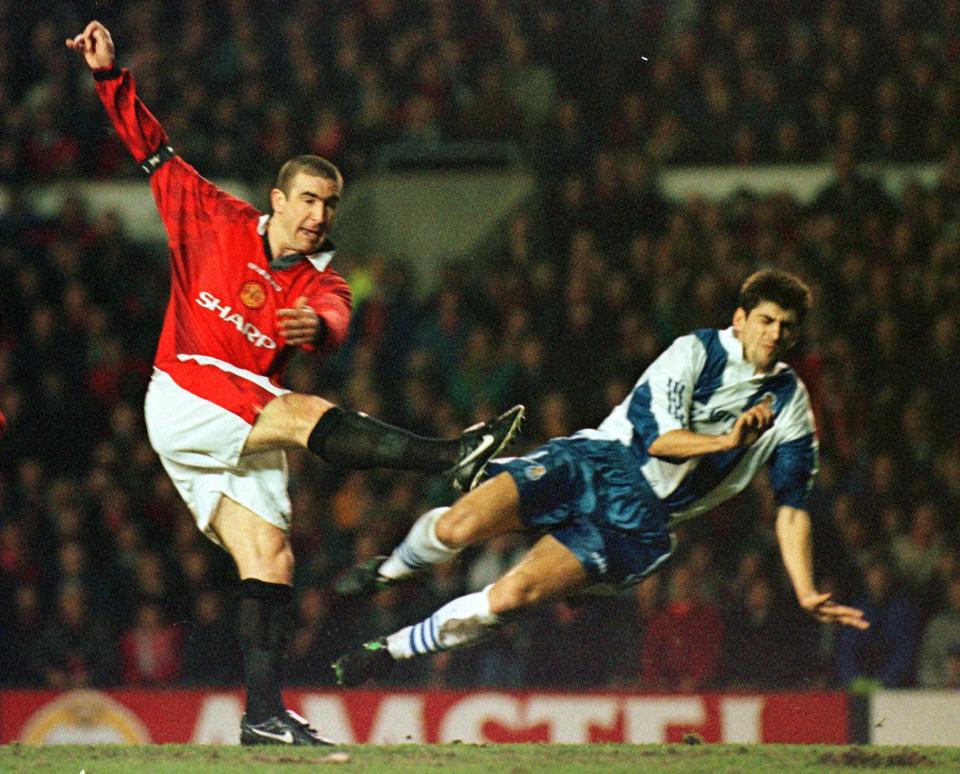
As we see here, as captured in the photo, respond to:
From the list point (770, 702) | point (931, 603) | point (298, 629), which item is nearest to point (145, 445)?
point (298, 629)

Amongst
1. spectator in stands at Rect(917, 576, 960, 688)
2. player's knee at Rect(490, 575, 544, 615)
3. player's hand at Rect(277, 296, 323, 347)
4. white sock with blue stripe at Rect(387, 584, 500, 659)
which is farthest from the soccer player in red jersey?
spectator in stands at Rect(917, 576, 960, 688)

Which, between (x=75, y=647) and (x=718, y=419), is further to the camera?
(x=75, y=647)

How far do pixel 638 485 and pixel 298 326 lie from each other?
4.73ft

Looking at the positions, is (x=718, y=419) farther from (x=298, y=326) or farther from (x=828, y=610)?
(x=298, y=326)

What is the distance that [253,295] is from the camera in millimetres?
5078

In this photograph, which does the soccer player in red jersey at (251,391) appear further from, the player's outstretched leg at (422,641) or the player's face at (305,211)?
the player's outstretched leg at (422,641)

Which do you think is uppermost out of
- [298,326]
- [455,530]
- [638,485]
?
[298,326]

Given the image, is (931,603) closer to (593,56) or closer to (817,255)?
(817,255)

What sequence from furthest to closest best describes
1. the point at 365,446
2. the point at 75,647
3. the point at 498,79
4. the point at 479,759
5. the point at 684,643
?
the point at 498,79 < the point at 75,647 < the point at 684,643 < the point at 479,759 < the point at 365,446

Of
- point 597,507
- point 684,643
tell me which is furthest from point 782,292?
point 684,643

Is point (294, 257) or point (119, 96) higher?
point (119, 96)

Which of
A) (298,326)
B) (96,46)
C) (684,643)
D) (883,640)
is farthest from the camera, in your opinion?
(883,640)

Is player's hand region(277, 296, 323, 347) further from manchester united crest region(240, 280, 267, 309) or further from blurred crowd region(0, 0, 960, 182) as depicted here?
blurred crowd region(0, 0, 960, 182)

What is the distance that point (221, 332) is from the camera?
16.6ft
